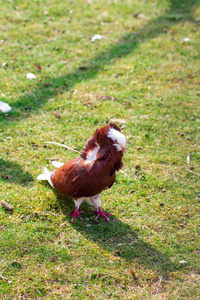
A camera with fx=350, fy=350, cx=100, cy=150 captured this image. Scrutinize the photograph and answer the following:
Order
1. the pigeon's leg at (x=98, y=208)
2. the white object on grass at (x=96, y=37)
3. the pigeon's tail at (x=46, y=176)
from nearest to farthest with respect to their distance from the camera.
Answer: the pigeon's leg at (x=98, y=208) < the pigeon's tail at (x=46, y=176) < the white object on grass at (x=96, y=37)

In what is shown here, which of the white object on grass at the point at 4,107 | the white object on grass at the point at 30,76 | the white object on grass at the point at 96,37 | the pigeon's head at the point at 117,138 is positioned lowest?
the white object on grass at the point at 4,107

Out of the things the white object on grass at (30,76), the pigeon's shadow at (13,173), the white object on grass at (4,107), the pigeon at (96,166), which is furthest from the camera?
the white object on grass at (30,76)

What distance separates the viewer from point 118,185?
4598mm

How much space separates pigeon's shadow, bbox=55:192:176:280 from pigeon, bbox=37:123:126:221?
210 mm

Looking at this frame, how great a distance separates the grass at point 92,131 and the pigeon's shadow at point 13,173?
2 centimetres

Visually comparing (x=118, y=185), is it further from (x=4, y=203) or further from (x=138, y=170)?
(x=4, y=203)

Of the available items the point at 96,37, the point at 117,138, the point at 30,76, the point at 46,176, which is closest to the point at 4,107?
the point at 30,76

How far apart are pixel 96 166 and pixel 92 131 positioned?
6.10 ft

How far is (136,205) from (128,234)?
49cm

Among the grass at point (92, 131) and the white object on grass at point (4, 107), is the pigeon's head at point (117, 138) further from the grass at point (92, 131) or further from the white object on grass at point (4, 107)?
the white object on grass at point (4, 107)

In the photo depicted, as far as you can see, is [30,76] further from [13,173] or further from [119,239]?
[119,239]

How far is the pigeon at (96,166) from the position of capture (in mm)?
3570

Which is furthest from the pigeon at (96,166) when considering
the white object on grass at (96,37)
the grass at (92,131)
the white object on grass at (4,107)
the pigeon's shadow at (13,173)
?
the white object on grass at (96,37)

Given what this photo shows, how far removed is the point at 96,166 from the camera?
12.1ft
